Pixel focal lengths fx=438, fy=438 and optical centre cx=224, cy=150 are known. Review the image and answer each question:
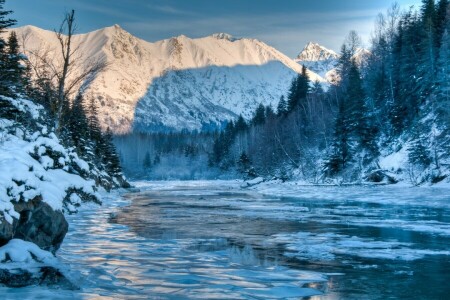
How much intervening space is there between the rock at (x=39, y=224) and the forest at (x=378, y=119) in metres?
39.1

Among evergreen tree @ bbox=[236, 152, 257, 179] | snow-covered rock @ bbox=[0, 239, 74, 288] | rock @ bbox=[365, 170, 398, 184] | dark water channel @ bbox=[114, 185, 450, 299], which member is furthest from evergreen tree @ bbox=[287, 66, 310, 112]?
snow-covered rock @ bbox=[0, 239, 74, 288]

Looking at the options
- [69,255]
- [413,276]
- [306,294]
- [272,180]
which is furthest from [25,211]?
[272,180]

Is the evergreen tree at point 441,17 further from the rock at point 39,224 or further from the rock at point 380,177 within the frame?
the rock at point 39,224

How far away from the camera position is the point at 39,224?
10.3 m

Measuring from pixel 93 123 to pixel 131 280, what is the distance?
58859 mm

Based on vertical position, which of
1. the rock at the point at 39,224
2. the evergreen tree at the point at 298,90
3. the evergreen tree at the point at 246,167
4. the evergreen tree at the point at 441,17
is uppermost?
the evergreen tree at the point at 441,17

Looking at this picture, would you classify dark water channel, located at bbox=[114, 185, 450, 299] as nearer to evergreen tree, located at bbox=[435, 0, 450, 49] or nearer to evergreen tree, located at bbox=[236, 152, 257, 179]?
evergreen tree, located at bbox=[435, 0, 450, 49]

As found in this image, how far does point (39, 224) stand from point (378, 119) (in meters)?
58.5

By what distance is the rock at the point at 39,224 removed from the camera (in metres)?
9.84

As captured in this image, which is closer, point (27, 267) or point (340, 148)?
point (27, 267)

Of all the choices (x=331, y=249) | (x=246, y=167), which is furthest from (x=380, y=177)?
(x=246, y=167)

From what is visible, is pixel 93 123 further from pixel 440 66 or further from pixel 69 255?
pixel 69 255

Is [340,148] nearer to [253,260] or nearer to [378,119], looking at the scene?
[378,119]

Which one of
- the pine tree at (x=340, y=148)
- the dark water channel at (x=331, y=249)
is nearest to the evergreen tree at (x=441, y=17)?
the pine tree at (x=340, y=148)
